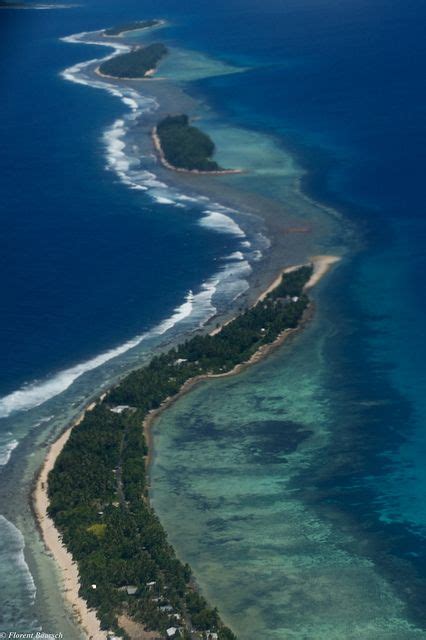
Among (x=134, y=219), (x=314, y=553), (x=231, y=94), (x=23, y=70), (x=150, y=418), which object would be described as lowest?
(x=314, y=553)

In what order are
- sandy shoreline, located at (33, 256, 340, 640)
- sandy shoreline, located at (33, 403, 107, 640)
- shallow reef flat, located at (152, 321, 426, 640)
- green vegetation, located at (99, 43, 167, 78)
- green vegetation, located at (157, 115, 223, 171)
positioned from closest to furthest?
sandy shoreline, located at (33, 403, 107, 640)
sandy shoreline, located at (33, 256, 340, 640)
shallow reef flat, located at (152, 321, 426, 640)
green vegetation, located at (157, 115, 223, 171)
green vegetation, located at (99, 43, 167, 78)

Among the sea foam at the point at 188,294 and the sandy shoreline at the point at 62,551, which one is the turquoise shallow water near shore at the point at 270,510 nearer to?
the sandy shoreline at the point at 62,551

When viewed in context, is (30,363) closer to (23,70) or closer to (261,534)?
(261,534)

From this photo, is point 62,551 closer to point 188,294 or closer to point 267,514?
point 267,514

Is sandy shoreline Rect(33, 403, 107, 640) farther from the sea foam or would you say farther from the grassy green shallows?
the sea foam

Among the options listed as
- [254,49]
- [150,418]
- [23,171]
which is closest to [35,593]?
[150,418]

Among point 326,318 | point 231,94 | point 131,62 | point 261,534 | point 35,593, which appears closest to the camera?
point 35,593

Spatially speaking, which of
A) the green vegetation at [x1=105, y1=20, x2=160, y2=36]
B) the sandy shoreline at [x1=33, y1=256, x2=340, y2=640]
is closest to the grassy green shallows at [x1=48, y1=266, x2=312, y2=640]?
the sandy shoreline at [x1=33, y1=256, x2=340, y2=640]
